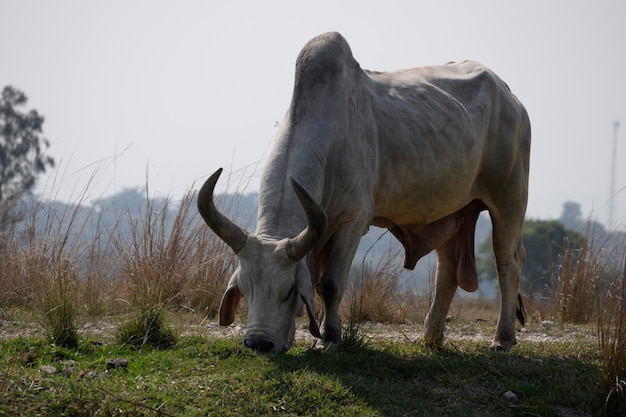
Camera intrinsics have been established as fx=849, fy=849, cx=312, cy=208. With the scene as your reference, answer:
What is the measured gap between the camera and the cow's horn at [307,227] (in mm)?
4984

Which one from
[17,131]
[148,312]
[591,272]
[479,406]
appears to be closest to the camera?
[479,406]

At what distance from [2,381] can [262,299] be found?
5.10 feet

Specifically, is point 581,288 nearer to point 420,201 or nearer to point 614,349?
point 420,201

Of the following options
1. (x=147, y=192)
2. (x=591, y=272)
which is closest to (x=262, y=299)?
(x=147, y=192)

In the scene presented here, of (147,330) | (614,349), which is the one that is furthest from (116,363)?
(614,349)

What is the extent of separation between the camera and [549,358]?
20.6ft

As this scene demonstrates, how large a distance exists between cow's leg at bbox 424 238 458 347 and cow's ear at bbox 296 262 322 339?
1877 mm

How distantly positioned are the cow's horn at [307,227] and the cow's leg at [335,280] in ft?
2.37

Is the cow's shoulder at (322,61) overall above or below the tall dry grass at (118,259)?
above

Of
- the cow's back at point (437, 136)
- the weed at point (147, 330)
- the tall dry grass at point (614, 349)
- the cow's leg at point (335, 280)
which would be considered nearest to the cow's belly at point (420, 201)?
the cow's back at point (437, 136)

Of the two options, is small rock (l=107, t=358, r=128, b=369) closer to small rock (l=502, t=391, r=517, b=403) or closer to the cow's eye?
the cow's eye

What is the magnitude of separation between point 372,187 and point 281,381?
1.90 m

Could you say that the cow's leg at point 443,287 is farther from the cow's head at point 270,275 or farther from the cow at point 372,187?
the cow's head at point 270,275

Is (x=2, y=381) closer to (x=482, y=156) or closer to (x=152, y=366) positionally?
(x=152, y=366)
